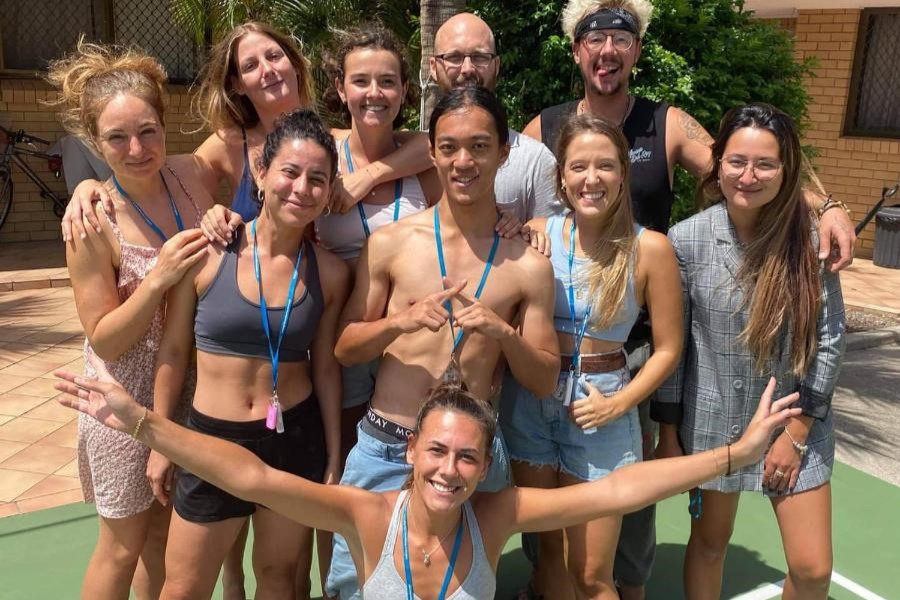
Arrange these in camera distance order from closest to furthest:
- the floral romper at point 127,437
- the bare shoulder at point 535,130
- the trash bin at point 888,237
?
the floral romper at point 127,437 → the bare shoulder at point 535,130 → the trash bin at point 888,237

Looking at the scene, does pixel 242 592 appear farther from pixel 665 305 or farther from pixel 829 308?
pixel 829 308

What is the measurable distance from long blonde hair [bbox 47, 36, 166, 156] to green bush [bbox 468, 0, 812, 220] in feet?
10.6

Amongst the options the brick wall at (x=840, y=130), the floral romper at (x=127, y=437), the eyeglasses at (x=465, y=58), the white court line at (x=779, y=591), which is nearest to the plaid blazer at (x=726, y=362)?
the eyeglasses at (x=465, y=58)

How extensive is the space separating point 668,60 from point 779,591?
10.7 ft

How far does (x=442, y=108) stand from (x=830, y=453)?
1792mm

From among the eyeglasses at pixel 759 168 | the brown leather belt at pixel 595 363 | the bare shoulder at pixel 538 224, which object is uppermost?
the eyeglasses at pixel 759 168

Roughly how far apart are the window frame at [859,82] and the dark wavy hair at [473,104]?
10564 millimetres

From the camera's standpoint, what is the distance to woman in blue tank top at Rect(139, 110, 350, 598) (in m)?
2.66

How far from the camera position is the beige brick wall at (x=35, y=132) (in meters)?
10.4

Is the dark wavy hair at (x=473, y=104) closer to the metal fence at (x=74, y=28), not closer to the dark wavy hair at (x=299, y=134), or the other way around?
the dark wavy hair at (x=299, y=134)

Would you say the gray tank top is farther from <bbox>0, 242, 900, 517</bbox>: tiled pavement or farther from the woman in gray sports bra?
<bbox>0, 242, 900, 517</bbox>: tiled pavement

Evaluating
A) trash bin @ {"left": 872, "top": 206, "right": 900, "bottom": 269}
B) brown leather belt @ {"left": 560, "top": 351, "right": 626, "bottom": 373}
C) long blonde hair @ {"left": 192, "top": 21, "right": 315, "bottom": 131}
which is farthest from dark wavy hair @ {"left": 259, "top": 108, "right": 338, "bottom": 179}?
trash bin @ {"left": 872, "top": 206, "right": 900, "bottom": 269}

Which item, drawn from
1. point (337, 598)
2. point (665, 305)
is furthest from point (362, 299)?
point (337, 598)

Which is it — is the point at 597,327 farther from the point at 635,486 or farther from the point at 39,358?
the point at 39,358
